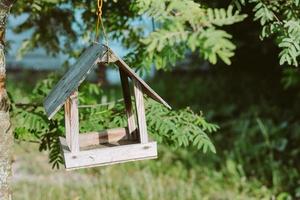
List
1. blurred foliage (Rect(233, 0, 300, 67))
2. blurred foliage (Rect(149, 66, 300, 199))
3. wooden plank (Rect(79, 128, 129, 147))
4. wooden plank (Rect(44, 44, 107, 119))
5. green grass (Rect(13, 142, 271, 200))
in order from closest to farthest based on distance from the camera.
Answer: wooden plank (Rect(44, 44, 107, 119)) → blurred foliage (Rect(233, 0, 300, 67)) → wooden plank (Rect(79, 128, 129, 147)) → green grass (Rect(13, 142, 271, 200)) → blurred foliage (Rect(149, 66, 300, 199))

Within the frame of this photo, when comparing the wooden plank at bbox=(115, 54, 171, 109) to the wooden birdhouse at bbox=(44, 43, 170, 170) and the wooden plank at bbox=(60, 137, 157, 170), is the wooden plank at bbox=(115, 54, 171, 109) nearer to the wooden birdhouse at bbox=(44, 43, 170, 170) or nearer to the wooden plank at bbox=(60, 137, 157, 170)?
the wooden birdhouse at bbox=(44, 43, 170, 170)

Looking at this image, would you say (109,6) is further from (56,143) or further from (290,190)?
(290,190)

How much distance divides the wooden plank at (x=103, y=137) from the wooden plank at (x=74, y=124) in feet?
0.80

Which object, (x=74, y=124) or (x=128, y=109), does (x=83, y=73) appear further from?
(x=128, y=109)

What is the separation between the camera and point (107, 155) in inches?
83.0

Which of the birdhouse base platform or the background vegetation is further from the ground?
the background vegetation

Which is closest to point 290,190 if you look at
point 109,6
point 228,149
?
point 228,149

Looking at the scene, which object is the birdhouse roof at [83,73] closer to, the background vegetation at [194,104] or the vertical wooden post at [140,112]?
the vertical wooden post at [140,112]

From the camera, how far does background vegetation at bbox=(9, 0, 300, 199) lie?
7.15 feet

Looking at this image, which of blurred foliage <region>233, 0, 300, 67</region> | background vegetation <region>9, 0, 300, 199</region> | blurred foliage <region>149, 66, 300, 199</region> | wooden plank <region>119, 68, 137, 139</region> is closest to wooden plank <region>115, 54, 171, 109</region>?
background vegetation <region>9, 0, 300, 199</region>

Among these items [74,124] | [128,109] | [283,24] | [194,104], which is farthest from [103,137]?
A: [194,104]

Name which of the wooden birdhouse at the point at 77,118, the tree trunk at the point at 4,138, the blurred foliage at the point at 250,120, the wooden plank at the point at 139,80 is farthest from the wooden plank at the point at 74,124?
the blurred foliage at the point at 250,120

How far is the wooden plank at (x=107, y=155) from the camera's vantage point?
2068 millimetres

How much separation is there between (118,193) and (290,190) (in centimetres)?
154
